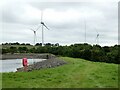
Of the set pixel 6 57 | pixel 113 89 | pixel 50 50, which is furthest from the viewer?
pixel 50 50

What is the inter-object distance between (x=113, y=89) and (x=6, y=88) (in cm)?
596

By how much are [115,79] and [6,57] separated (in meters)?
154

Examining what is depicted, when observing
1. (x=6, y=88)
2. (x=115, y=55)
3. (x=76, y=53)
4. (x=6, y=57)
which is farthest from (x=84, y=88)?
(x=6, y=57)

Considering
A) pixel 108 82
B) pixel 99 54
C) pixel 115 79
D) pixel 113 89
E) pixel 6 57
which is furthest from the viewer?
pixel 6 57

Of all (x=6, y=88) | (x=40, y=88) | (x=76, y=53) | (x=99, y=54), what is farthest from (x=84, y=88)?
(x=76, y=53)

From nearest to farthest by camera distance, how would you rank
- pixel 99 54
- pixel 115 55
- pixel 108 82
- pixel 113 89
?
pixel 113 89
pixel 108 82
pixel 115 55
pixel 99 54

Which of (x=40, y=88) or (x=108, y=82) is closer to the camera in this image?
(x=40, y=88)

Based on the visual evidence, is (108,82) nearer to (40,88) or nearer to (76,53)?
(40,88)

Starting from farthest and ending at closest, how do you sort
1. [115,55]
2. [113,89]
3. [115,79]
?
[115,55] → [115,79] → [113,89]

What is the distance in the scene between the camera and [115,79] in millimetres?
22922

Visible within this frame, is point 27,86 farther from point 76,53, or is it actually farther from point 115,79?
point 76,53

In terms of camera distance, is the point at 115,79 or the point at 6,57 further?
the point at 6,57

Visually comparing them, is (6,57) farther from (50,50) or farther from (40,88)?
(40,88)

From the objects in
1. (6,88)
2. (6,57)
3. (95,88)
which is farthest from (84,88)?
(6,57)
